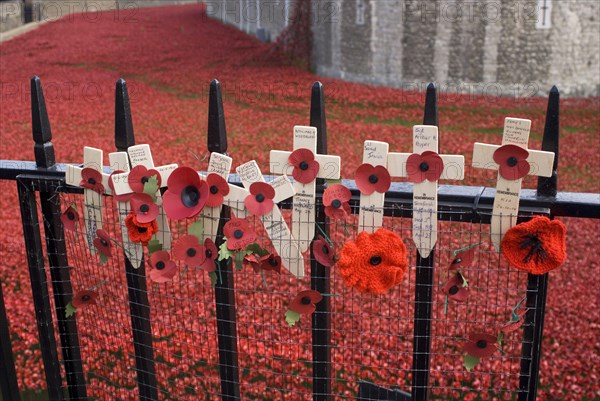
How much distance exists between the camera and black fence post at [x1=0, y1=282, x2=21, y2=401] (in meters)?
2.54

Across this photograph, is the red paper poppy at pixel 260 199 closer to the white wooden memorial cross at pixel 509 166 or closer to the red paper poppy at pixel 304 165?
the red paper poppy at pixel 304 165

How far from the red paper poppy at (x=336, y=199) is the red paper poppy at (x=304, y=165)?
0.06 m

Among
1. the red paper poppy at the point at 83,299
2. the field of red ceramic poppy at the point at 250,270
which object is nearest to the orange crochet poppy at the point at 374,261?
the field of red ceramic poppy at the point at 250,270

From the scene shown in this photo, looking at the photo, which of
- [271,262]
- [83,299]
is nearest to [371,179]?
[271,262]

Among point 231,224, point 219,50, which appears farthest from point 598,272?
point 219,50

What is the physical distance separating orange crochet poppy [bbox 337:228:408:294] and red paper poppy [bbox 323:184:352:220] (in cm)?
9

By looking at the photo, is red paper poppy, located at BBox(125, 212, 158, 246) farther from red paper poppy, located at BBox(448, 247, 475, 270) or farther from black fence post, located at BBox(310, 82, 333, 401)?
red paper poppy, located at BBox(448, 247, 475, 270)

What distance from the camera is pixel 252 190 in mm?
1961

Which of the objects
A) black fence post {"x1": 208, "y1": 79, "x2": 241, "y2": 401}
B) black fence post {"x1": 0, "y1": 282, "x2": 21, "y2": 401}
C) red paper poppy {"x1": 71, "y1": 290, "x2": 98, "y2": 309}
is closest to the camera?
black fence post {"x1": 208, "y1": 79, "x2": 241, "y2": 401}

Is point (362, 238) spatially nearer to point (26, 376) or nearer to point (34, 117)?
point (34, 117)

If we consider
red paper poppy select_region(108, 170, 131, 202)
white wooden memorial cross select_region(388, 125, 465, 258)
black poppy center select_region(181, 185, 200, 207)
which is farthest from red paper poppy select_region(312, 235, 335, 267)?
red paper poppy select_region(108, 170, 131, 202)

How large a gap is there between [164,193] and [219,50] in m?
27.1

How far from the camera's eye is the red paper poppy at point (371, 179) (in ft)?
6.13

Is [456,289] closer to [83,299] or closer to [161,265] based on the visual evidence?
[161,265]
